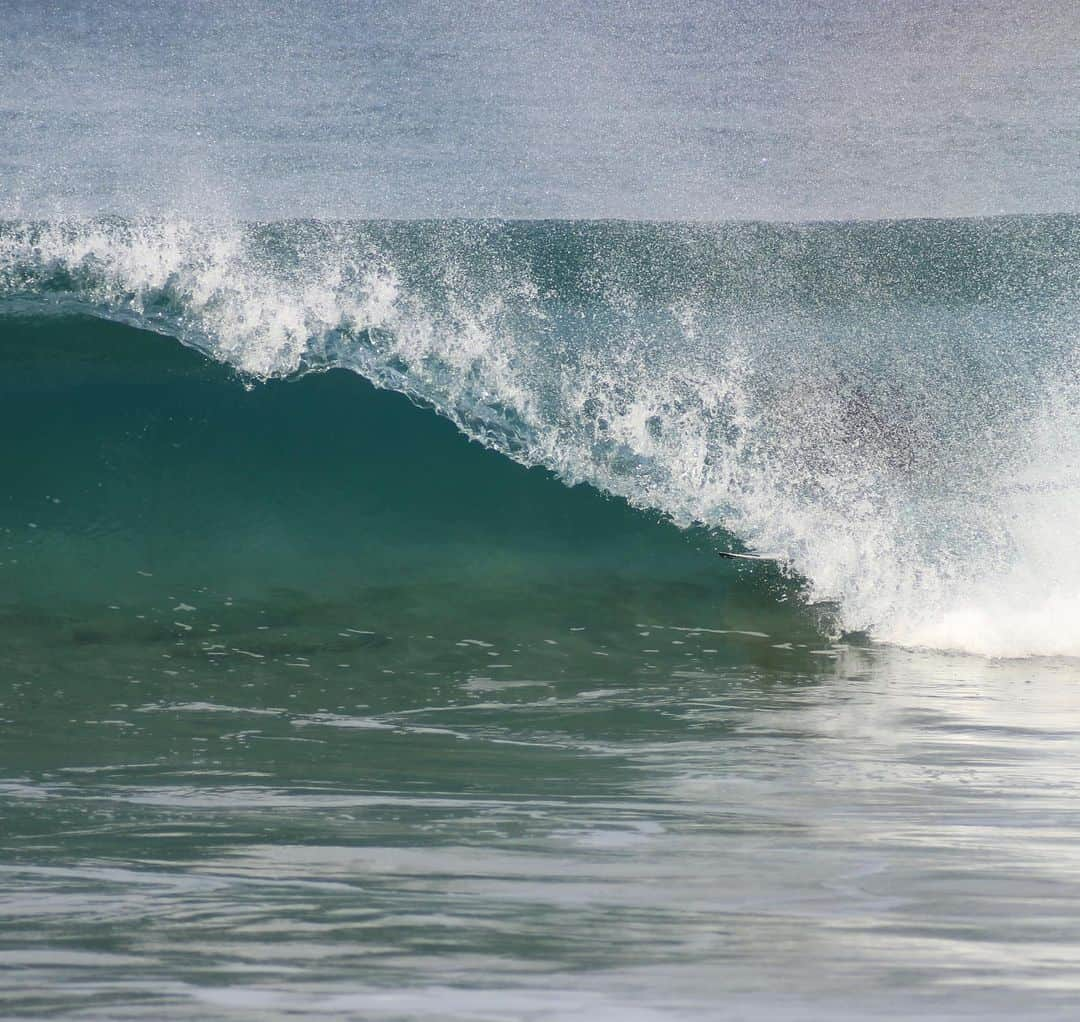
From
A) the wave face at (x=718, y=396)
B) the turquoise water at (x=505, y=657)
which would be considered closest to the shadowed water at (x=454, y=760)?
the turquoise water at (x=505, y=657)

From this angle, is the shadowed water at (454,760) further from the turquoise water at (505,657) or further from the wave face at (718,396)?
the wave face at (718,396)

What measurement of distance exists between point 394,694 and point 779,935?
9.01 feet

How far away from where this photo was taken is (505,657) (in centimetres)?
577

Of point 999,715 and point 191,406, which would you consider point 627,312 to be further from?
point 999,715

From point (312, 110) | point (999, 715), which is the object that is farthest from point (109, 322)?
point (312, 110)

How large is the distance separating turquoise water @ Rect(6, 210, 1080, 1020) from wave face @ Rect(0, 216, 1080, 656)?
33mm

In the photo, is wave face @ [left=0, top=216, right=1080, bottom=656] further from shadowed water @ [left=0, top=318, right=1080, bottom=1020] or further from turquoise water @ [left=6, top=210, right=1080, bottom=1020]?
shadowed water @ [left=0, top=318, right=1080, bottom=1020]

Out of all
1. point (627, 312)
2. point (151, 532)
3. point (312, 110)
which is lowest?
point (151, 532)

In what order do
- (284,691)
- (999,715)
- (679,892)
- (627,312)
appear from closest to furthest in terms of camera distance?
(679,892)
(999,715)
(284,691)
(627,312)

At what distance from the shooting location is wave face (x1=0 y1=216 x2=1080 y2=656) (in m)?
6.97

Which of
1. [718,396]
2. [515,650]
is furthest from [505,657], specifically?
[718,396]

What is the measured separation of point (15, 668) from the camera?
5285 millimetres

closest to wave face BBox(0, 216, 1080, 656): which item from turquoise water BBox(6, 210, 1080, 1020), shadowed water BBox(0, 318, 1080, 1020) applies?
turquoise water BBox(6, 210, 1080, 1020)

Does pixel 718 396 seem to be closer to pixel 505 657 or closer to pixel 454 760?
pixel 505 657
